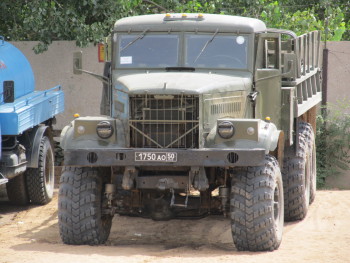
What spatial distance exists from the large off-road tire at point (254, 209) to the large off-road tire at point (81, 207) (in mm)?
1391

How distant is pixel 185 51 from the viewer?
10.2 m

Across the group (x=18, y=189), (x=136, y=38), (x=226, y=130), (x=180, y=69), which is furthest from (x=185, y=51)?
(x=18, y=189)

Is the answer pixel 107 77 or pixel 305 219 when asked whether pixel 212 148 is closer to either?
pixel 107 77

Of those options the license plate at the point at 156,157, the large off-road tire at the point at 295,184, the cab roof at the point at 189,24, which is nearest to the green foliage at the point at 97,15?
the cab roof at the point at 189,24

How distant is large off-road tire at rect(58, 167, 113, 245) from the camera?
30.3ft

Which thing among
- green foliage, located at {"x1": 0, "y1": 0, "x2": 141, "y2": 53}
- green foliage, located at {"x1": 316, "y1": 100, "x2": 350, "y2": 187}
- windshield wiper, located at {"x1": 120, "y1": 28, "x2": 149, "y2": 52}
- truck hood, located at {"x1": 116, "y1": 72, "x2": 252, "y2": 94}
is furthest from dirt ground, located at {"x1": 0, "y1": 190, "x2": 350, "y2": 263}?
green foliage, located at {"x1": 0, "y1": 0, "x2": 141, "y2": 53}

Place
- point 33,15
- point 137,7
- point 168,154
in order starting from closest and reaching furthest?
point 168,154, point 33,15, point 137,7

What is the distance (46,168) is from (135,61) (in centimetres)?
366

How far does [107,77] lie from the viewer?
10.3 m

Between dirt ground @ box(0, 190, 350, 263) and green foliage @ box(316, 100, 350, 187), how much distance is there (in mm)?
2264

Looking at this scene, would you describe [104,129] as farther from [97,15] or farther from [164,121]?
[97,15]

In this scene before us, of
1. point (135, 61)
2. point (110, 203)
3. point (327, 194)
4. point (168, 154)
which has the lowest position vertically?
point (327, 194)

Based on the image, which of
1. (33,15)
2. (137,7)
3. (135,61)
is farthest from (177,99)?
(137,7)

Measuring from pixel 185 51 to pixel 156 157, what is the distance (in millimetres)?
1734
